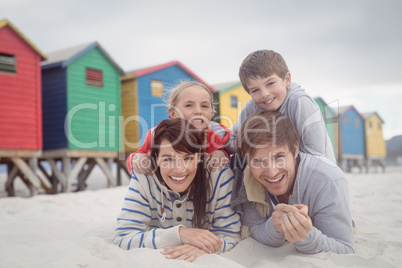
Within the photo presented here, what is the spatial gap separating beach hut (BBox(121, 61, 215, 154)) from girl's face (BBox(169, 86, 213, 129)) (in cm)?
842

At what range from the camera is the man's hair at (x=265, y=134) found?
246 centimetres

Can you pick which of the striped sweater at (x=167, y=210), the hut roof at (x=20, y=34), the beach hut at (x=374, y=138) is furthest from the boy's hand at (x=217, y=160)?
the beach hut at (x=374, y=138)

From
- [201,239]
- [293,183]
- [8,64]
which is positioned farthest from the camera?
[8,64]

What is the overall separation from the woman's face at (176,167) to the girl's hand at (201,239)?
0.31m

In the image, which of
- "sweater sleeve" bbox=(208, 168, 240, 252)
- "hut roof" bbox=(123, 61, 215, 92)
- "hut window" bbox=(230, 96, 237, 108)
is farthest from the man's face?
"hut window" bbox=(230, 96, 237, 108)

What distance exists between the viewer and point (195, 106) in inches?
133

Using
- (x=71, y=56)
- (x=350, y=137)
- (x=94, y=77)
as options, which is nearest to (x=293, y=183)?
(x=71, y=56)

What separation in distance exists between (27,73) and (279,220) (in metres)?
9.36

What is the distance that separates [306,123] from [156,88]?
33.9 ft

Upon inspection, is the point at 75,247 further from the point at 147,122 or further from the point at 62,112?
the point at 147,122

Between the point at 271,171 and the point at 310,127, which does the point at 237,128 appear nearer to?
the point at 310,127

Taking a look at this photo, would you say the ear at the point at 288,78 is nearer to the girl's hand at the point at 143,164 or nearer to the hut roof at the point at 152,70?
the girl's hand at the point at 143,164

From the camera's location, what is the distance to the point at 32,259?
207cm

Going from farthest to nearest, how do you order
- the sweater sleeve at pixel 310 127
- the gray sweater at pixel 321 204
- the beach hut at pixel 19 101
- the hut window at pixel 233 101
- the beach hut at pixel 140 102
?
1. the hut window at pixel 233 101
2. the beach hut at pixel 140 102
3. the beach hut at pixel 19 101
4. the sweater sleeve at pixel 310 127
5. the gray sweater at pixel 321 204
